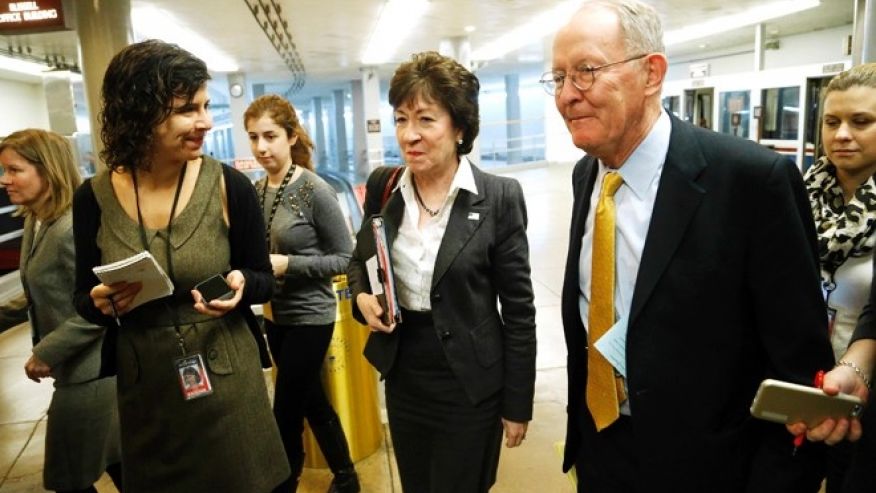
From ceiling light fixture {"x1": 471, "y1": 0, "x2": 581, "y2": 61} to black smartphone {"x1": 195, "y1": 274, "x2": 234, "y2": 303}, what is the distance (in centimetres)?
833

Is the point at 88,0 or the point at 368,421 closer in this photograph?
the point at 368,421

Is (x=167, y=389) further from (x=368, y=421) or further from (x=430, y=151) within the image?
(x=368, y=421)

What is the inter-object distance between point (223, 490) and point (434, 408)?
706mm

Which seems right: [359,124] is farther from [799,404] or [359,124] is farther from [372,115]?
[799,404]

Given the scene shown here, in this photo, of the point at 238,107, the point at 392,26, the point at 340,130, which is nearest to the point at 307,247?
the point at 392,26

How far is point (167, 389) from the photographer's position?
5.49 feet

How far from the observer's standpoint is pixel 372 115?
72.4 feet

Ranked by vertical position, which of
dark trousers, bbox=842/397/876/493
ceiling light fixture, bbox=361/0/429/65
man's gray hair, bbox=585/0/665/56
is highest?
ceiling light fixture, bbox=361/0/429/65

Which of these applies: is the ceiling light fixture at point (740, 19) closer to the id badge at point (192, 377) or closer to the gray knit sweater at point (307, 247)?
the gray knit sweater at point (307, 247)

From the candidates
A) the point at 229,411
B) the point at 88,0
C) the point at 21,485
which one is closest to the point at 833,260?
the point at 229,411

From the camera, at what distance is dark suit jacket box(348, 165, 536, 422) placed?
1.91 m

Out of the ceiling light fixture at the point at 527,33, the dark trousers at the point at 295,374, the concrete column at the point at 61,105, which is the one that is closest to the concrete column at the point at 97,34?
Answer: the dark trousers at the point at 295,374

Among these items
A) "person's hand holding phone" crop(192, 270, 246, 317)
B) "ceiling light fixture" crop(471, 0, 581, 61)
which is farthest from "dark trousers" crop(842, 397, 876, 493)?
"ceiling light fixture" crop(471, 0, 581, 61)

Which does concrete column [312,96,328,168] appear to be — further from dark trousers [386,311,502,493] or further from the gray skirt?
dark trousers [386,311,502,493]
